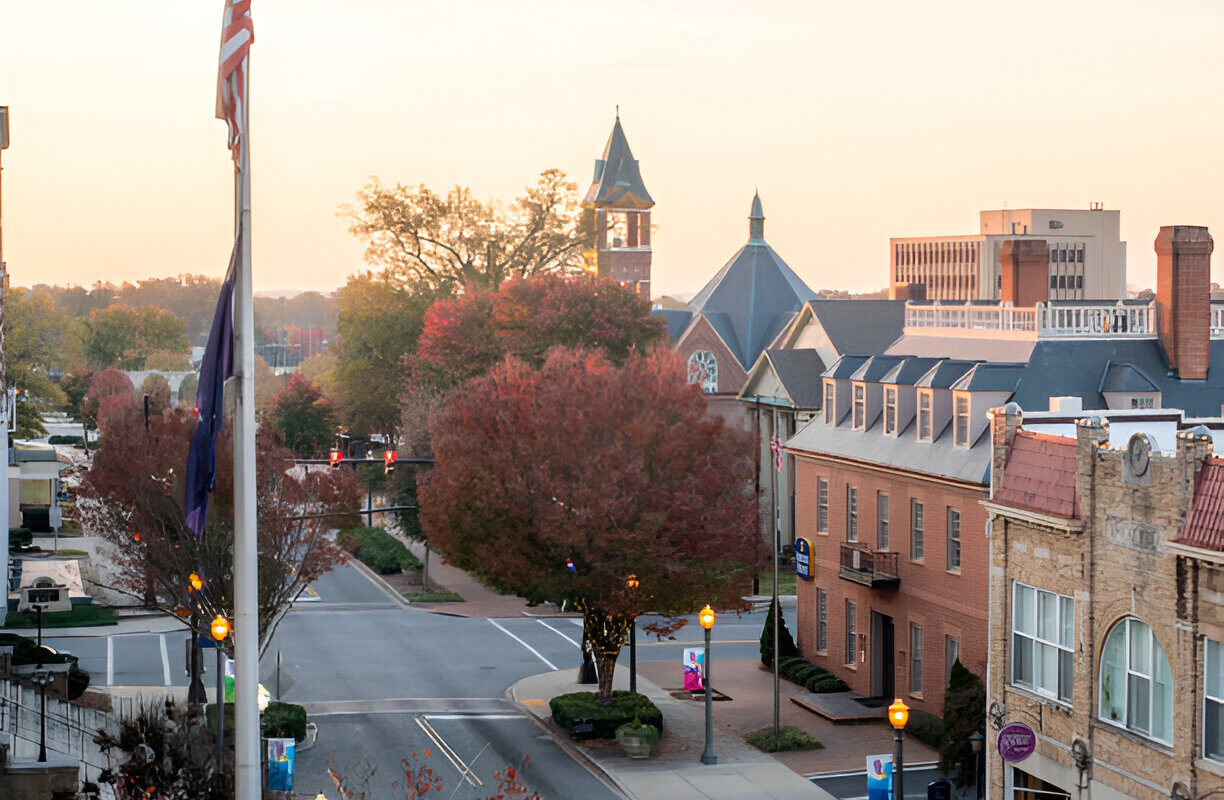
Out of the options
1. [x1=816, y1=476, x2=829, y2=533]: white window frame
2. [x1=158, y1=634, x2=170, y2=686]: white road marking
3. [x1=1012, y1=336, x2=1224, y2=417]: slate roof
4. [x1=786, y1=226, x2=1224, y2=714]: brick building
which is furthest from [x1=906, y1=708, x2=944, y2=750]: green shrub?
[x1=158, y1=634, x2=170, y2=686]: white road marking

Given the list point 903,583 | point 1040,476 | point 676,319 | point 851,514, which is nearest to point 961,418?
point 903,583

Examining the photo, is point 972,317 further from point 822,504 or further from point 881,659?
point 881,659

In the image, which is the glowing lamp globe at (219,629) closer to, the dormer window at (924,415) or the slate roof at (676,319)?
the dormer window at (924,415)

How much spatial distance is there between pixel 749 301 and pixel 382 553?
31249 millimetres

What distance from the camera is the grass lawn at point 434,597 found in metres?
63.2

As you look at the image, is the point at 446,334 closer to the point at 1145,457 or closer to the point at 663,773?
the point at 663,773

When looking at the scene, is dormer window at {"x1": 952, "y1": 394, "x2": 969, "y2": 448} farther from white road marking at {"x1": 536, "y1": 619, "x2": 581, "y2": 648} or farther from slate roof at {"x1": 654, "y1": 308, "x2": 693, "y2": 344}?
slate roof at {"x1": 654, "y1": 308, "x2": 693, "y2": 344}

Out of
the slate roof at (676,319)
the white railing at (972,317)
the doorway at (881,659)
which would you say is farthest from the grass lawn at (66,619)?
the slate roof at (676,319)

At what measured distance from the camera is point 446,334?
72250mm

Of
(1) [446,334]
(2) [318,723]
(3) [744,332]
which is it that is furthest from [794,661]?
(3) [744,332]

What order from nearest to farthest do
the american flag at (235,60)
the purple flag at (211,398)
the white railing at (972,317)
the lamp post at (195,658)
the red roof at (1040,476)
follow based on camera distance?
the american flag at (235,60) < the purple flag at (211,398) < the red roof at (1040,476) < the lamp post at (195,658) < the white railing at (972,317)

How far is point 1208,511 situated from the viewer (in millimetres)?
23266

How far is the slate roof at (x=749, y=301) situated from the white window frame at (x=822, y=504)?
42.4m

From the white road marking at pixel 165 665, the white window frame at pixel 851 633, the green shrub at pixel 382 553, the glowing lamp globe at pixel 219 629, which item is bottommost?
the white road marking at pixel 165 665
